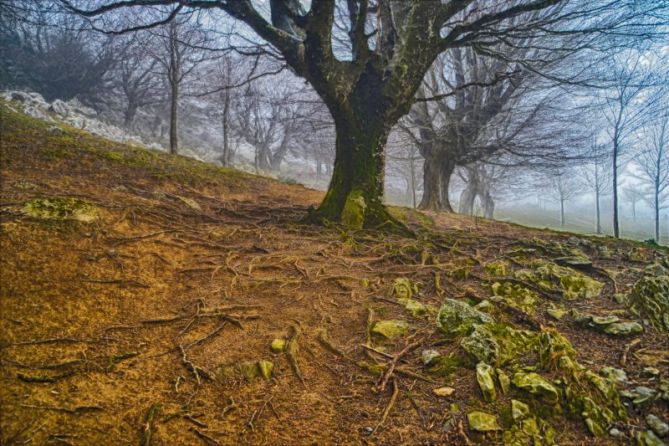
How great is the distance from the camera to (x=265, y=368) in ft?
5.98

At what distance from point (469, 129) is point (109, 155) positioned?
33.6 ft

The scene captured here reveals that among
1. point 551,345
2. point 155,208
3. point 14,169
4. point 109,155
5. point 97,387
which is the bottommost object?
point 97,387

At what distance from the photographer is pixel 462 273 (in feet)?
10.8

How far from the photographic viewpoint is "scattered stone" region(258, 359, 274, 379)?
1.80 meters

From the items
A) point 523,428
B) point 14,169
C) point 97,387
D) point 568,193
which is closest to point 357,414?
point 523,428

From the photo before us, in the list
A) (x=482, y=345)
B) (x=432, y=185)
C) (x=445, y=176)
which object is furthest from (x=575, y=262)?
(x=445, y=176)

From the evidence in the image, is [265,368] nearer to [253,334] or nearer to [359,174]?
[253,334]

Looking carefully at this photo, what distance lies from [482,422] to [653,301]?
1782 mm

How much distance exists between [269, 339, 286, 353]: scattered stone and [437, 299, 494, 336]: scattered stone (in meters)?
1.12

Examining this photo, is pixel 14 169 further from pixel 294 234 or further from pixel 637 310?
pixel 637 310

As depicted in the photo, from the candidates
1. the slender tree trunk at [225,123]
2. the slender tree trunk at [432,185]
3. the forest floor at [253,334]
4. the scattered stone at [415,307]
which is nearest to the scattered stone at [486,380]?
the forest floor at [253,334]

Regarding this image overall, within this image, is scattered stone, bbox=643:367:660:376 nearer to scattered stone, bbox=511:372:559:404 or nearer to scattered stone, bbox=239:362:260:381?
scattered stone, bbox=511:372:559:404

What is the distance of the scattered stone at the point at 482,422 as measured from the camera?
Result: 4.42 ft

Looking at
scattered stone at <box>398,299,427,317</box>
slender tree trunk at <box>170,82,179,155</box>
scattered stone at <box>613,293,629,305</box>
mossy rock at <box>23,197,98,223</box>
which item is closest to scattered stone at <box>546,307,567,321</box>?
scattered stone at <box>613,293,629,305</box>
